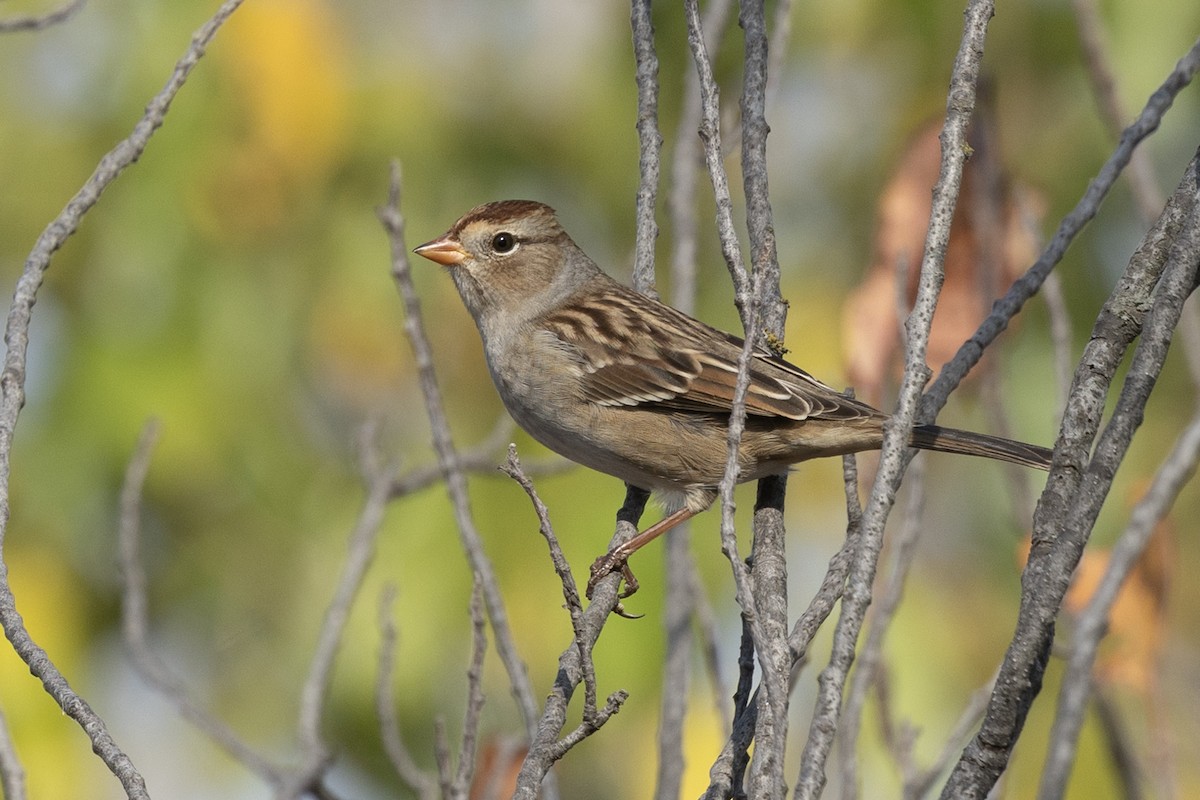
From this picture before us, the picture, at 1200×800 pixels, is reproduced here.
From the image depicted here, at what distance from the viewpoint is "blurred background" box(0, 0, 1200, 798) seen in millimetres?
4574

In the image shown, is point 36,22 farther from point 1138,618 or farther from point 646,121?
point 1138,618

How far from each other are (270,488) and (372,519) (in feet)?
4.52

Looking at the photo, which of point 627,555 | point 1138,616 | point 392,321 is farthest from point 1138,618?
point 392,321

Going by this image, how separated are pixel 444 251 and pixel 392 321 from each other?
503mm

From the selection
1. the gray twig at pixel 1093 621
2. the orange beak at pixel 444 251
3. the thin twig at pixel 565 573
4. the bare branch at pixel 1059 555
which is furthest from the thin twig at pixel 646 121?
the gray twig at pixel 1093 621

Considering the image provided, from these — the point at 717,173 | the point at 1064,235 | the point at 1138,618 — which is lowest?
the point at 717,173

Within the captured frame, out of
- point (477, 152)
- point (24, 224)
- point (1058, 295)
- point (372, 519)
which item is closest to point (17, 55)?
point (24, 224)

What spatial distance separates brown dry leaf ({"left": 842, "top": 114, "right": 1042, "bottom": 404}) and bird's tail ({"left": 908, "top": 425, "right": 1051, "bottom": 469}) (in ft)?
0.94

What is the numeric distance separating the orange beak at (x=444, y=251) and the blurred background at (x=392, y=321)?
0.88 feet

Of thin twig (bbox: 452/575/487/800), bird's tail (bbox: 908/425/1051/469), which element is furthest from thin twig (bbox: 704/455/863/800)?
bird's tail (bbox: 908/425/1051/469)

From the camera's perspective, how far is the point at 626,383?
4418 millimetres

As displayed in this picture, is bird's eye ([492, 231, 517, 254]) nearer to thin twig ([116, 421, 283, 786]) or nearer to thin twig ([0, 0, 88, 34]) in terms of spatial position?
thin twig ([116, 421, 283, 786])

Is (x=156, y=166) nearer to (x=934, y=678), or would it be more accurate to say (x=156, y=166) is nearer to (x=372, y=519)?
(x=372, y=519)

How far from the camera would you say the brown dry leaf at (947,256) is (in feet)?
12.5
